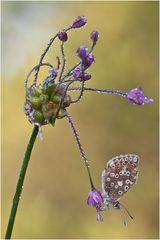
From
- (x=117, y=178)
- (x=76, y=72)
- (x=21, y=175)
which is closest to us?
(x=21, y=175)

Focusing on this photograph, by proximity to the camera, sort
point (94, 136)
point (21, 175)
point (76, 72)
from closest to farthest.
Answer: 1. point (21, 175)
2. point (76, 72)
3. point (94, 136)

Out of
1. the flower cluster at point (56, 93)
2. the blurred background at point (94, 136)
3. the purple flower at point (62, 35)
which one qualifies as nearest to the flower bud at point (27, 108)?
the flower cluster at point (56, 93)

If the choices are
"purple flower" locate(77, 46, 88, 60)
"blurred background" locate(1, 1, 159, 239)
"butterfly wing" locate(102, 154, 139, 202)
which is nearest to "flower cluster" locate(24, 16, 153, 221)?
"purple flower" locate(77, 46, 88, 60)

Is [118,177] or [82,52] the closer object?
[82,52]

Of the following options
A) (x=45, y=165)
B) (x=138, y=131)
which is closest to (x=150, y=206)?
(x=138, y=131)

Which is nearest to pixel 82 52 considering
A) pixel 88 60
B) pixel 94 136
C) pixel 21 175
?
pixel 88 60

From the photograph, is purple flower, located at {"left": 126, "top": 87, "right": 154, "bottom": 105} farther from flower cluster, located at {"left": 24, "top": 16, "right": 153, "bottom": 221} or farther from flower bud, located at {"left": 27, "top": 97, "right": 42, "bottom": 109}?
flower bud, located at {"left": 27, "top": 97, "right": 42, "bottom": 109}

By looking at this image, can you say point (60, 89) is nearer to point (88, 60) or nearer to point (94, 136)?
point (88, 60)

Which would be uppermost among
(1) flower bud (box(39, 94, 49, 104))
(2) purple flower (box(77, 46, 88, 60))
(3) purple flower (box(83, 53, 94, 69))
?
(2) purple flower (box(77, 46, 88, 60))

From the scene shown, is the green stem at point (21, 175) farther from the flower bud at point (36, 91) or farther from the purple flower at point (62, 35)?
the purple flower at point (62, 35)
